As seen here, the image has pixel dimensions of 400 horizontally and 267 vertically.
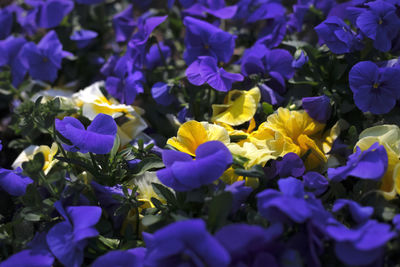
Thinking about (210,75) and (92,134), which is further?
(210,75)

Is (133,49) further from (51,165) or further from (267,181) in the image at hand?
(267,181)

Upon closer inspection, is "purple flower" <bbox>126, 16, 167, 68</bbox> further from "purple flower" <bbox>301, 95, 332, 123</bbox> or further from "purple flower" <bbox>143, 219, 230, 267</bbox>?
"purple flower" <bbox>143, 219, 230, 267</bbox>

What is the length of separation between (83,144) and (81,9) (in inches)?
39.0

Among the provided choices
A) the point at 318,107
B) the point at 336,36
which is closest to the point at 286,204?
the point at 318,107

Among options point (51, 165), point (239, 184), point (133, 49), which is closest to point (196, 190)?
point (239, 184)

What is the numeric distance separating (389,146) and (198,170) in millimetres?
452

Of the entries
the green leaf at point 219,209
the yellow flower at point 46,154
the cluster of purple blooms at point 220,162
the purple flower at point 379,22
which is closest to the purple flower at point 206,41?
Result: the cluster of purple blooms at point 220,162

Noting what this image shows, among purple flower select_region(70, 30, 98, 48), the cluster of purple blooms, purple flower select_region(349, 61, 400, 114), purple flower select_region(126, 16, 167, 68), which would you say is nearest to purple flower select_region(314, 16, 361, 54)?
the cluster of purple blooms

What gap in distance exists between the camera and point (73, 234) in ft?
2.93

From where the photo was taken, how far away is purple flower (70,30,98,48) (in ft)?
5.27

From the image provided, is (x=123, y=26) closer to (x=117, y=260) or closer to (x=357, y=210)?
(x=117, y=260)

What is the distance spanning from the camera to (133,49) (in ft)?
4.54

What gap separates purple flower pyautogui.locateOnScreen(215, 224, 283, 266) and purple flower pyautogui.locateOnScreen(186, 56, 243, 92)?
0.53 meters

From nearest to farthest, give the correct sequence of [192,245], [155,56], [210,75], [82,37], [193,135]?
[192,245]
[193,135]
[210,75]
[155,56]
[82,37]
